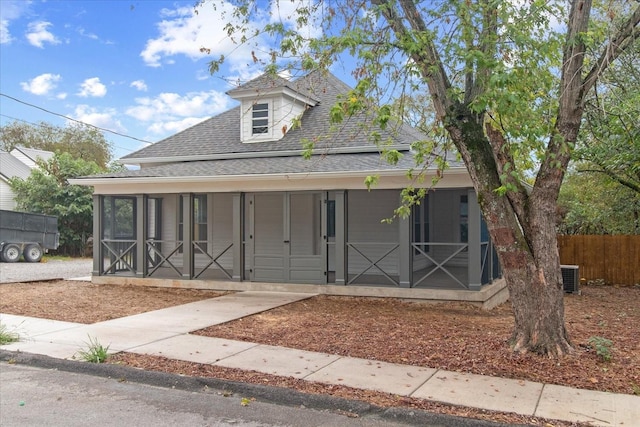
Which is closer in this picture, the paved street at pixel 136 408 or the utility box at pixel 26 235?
the paved street at pixel 136 408

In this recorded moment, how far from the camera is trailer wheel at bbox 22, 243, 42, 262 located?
900 inches

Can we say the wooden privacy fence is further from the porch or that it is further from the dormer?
the dormer

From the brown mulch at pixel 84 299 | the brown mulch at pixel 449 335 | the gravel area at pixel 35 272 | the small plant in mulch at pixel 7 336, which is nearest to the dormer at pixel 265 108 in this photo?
the brown mulch at pixel 84 299

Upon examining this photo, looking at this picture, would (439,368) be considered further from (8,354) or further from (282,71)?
(8,354)

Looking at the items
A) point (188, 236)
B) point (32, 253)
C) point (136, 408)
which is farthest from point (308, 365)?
point (32, 253)

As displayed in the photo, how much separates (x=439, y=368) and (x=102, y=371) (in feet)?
12.9

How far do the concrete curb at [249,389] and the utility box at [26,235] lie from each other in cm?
1759

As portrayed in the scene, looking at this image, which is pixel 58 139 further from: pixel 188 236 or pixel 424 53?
pixel 424 53

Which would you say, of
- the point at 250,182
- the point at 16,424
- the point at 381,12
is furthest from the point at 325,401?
the point at 250,182

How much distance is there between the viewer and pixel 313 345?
724 centimetres

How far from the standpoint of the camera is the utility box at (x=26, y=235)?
22031 mm

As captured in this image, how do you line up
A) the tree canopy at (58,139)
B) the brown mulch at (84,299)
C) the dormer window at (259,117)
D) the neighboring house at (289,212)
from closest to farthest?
the brown mulch at (84,299), the neighboring house at (289,212), the dormer window at (259,117), the tree canopy at (58,139)

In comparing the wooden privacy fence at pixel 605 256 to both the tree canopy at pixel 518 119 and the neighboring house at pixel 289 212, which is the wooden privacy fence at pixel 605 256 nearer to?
the neighboring house at pixel 289 212

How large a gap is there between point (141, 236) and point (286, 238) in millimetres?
3970
